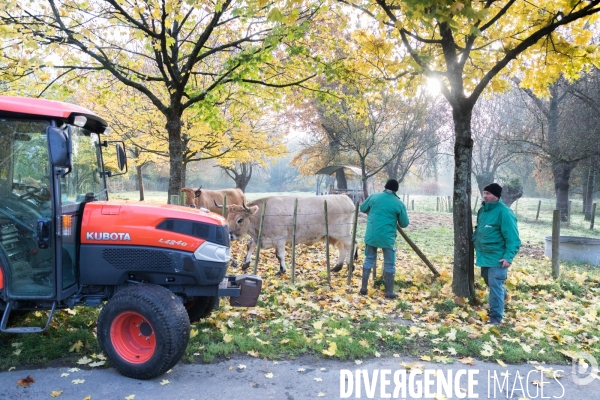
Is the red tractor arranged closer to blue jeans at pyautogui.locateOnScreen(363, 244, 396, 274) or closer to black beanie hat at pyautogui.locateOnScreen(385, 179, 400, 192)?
blue jeans at pyautogui.locateOnScreen(363, 244, 396, 274)

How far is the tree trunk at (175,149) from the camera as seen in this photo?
967 centimetres

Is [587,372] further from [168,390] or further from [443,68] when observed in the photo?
[443,68]

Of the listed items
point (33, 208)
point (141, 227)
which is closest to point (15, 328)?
point (33, 208)

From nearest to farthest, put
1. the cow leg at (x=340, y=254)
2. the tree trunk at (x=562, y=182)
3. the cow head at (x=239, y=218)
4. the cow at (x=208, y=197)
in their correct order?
the cow head at (x=239, y=218)
the cow leg at (x=340, y=254)
the cow at (x=208, y=197)
the tree trunk at (x=562, y=182)

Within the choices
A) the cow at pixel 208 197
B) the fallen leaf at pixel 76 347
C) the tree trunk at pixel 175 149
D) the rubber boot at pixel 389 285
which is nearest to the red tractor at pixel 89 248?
the fallen leaf at pixel 76 347

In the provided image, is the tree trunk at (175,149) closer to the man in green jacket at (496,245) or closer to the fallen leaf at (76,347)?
the fallen leaf at (76,347)

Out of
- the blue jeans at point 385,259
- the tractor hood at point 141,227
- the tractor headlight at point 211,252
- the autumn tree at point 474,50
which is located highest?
the autumn tree at point 474,50

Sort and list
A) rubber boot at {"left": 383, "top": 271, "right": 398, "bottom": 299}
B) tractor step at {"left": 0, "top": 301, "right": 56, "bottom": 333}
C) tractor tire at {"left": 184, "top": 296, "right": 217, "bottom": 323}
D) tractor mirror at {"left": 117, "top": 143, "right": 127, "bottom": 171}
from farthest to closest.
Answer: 1. rubber boot at {"left": 383, "top": 271, "right": 398, "bottom": 299}
2. tractor tire at {"left": 184, "top": 296, "right": 217, "bottom": 323}
3. tractor mirror at {"left": 117, "top": 143, "right": 127, "bottom": 171}
4. tractor step at {"left": 0, "top": 301, "right": 56, "bottom": 333}

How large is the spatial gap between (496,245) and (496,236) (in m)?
0.14

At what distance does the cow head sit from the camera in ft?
30.5
